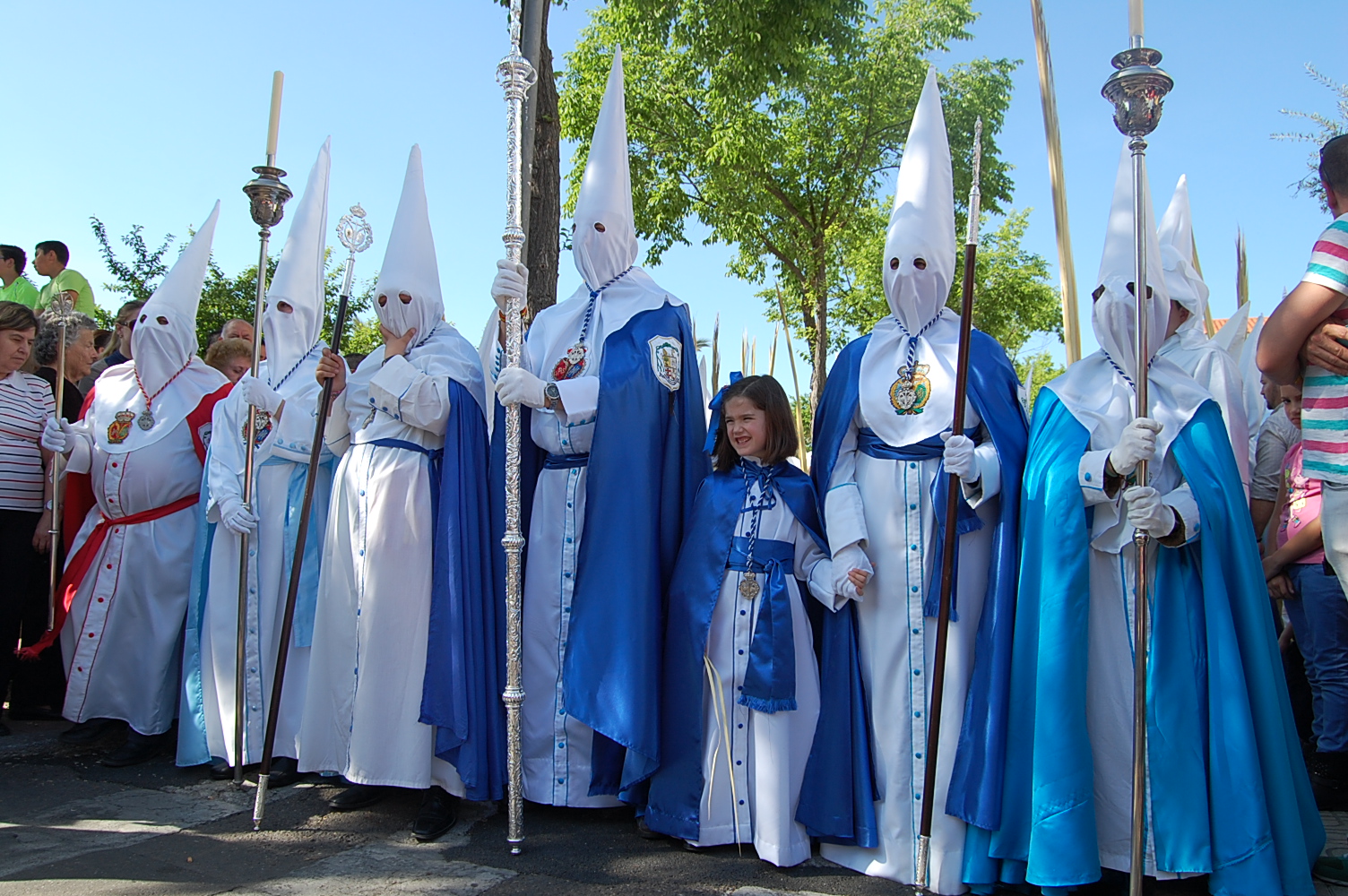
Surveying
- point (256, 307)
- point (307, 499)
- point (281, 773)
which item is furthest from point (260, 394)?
point (281, 773)

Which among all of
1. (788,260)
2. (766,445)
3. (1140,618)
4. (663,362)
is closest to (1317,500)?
(1140,618)

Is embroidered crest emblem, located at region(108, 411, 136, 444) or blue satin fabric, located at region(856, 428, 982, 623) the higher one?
embroidered crest emblem, located at region(108, 411, 136, 444)

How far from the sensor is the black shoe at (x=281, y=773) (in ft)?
14.4

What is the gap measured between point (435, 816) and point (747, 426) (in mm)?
1859

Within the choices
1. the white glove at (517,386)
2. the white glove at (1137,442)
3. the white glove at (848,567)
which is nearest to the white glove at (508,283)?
the white glove at (517,386)

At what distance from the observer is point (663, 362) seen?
161 inches

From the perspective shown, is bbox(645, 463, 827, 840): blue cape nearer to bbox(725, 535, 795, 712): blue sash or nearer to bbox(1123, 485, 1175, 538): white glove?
bbox(725, 535, 795, 712): blue sash

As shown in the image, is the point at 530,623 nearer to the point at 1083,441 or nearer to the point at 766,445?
the point at 766,445

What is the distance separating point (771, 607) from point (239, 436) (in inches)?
107

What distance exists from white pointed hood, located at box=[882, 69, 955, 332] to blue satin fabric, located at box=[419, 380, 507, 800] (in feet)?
5.86

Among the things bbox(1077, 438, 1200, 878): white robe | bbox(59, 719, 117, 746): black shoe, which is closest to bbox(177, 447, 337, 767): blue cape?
bbox(59, 719, 117, 746): black shoe

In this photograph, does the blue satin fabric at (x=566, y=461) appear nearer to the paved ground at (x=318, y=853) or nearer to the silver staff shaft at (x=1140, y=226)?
the paved ground at (x=318, y=853)

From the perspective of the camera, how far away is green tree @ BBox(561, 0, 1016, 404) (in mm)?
14711

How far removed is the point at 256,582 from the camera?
4.70 metres
